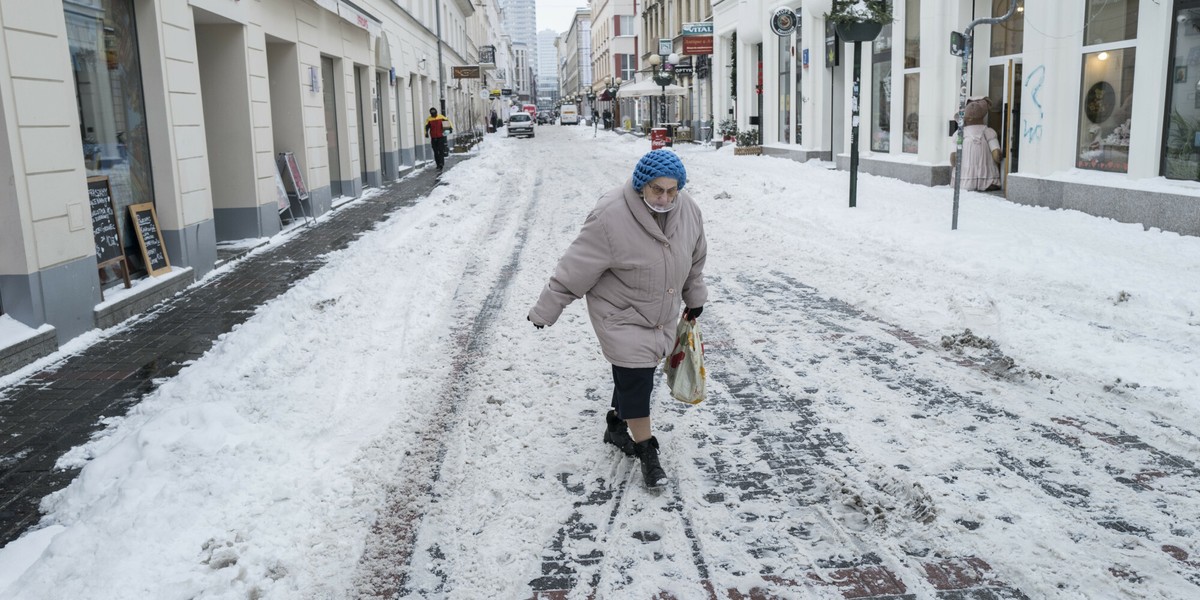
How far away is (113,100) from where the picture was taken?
862 centimetres

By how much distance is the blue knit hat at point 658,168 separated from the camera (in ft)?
13.0

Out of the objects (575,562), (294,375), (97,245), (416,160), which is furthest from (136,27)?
(416,160)

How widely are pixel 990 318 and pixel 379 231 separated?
8597mm

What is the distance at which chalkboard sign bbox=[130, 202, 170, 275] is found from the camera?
866 cm

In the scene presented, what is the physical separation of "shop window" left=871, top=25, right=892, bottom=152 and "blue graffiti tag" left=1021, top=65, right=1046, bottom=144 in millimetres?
5000

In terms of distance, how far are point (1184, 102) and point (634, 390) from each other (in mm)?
9045

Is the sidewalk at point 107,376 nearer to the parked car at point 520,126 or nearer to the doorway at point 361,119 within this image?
the doorway at point 361,119

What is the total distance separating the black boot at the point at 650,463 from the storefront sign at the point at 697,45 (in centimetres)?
3112

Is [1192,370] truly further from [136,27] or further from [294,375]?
[136,27]

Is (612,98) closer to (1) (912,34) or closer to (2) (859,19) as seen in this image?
(1) (912,34)

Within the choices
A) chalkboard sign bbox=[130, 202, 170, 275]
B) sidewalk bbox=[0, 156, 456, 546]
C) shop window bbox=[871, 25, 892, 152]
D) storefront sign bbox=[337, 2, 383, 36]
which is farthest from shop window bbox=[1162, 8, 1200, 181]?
storefront sign bbox=[337, 2, 383, 36]

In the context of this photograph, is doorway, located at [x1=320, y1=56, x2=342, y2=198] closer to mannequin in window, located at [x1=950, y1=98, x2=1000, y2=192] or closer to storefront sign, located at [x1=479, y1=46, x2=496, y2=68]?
mannequin in window, located at [x1=950, y1=98, x2=1000, y2=192]

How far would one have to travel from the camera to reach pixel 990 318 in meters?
6.77

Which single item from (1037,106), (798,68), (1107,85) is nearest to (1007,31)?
(1037,106)
